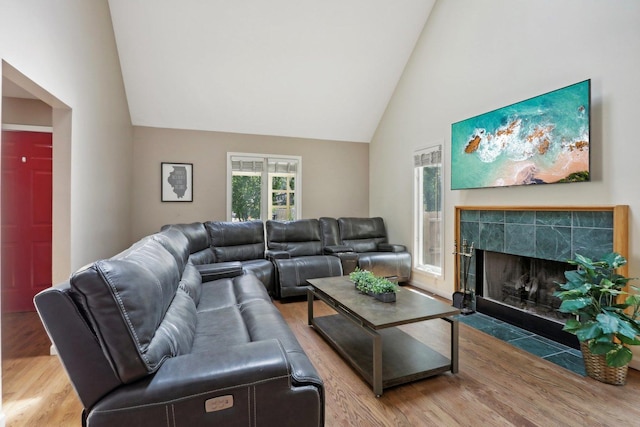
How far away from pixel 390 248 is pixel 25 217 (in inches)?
179

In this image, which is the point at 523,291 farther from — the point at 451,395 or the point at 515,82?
the point at 515,82

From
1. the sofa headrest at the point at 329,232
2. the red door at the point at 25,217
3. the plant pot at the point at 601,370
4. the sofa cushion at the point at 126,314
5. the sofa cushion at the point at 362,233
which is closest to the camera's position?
the sofa cushion at the point at 126,314

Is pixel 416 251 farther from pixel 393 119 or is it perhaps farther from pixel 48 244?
pixel 48 244

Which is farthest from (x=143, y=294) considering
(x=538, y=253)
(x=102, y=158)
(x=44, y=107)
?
(x=44, y=107)

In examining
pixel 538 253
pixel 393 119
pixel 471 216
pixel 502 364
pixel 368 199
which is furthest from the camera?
Result: pixel 368 199

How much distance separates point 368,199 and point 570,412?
14.4 feet

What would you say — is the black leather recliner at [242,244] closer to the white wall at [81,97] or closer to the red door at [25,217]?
the white wall at [81,97]

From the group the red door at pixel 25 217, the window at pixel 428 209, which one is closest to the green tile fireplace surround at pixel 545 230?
the window at pixel 428 209

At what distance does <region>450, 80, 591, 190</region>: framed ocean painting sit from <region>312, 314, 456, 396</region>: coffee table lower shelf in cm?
183

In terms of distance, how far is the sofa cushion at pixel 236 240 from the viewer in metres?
4.29

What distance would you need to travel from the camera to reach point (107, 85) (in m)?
3.56

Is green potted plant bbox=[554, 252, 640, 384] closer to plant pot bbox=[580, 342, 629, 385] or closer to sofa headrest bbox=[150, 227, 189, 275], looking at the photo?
plant pot bbox=[580, 342, 629, 385]

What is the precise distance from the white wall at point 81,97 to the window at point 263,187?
1.58 meters

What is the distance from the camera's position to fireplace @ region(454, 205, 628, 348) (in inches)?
97.2
